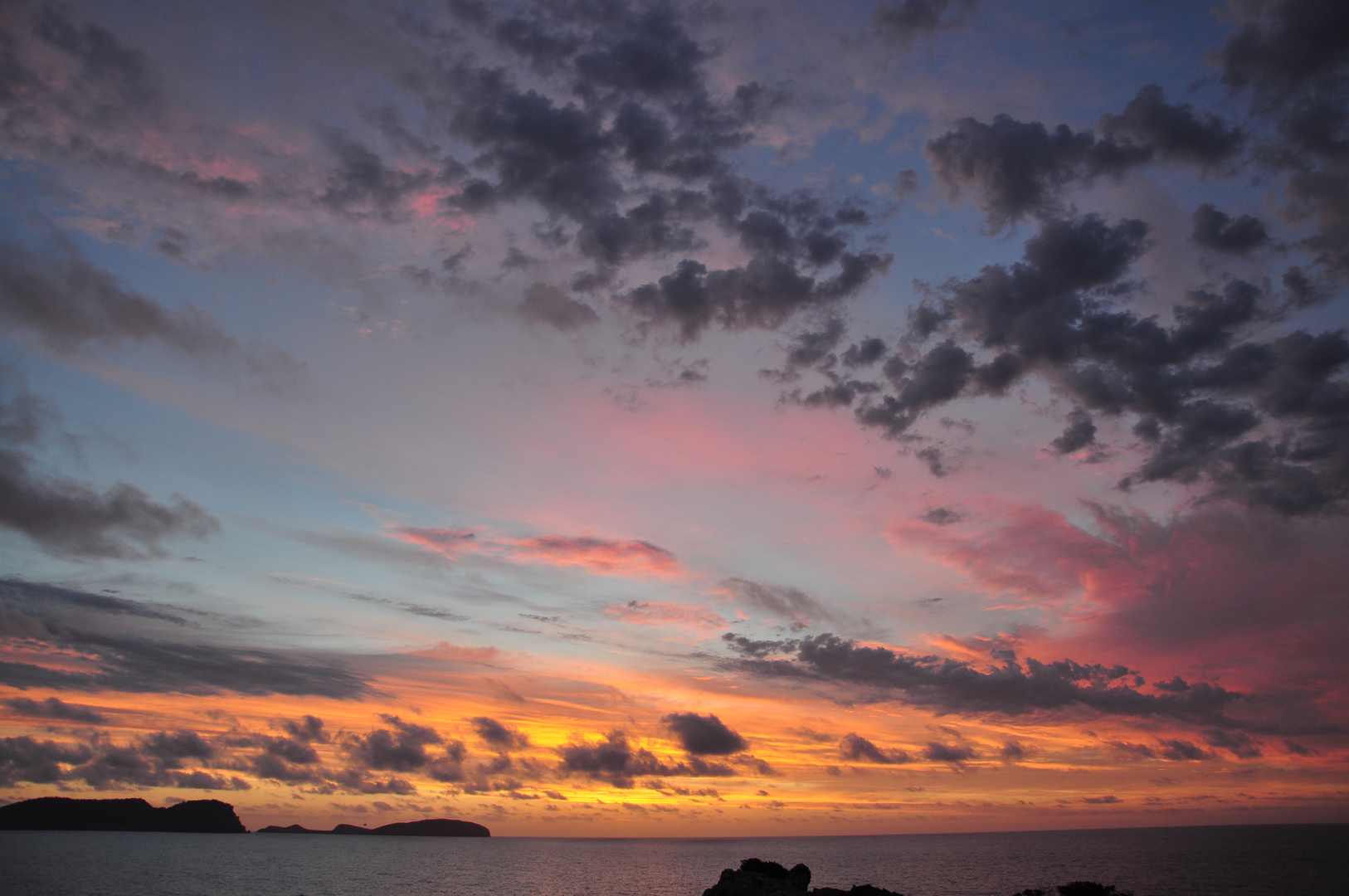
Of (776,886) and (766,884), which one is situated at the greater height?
(766,884)

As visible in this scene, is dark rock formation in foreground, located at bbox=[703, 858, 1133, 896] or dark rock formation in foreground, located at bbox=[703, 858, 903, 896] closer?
dark rock formation in foreground, located at bbox=[703, 858, 903, 896]

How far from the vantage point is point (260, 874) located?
166m

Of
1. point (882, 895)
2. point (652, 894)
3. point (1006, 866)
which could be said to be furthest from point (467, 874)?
point (882, 895)

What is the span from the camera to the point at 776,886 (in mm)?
64812

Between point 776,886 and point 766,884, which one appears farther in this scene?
point 766,884

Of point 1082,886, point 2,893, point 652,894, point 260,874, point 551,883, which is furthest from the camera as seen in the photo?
point 260,874

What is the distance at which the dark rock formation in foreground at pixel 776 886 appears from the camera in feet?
207

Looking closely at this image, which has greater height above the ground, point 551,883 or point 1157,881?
point 1157,881

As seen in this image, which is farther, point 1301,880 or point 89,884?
point 89,884

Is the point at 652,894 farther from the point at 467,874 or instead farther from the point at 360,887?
the point at 467,874

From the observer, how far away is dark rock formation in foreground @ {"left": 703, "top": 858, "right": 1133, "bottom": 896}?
63.1 meters

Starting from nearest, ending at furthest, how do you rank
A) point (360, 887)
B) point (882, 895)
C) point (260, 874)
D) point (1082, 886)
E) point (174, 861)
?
1. point (882, 895)
2. point (1082, 886)
3. point (360, 887)
4. point (260, 874)
5. point (174, 861)

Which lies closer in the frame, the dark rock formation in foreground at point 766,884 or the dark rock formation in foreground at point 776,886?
the dark rock formation in foreground at point 766,884

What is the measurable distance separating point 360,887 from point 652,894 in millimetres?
60150
